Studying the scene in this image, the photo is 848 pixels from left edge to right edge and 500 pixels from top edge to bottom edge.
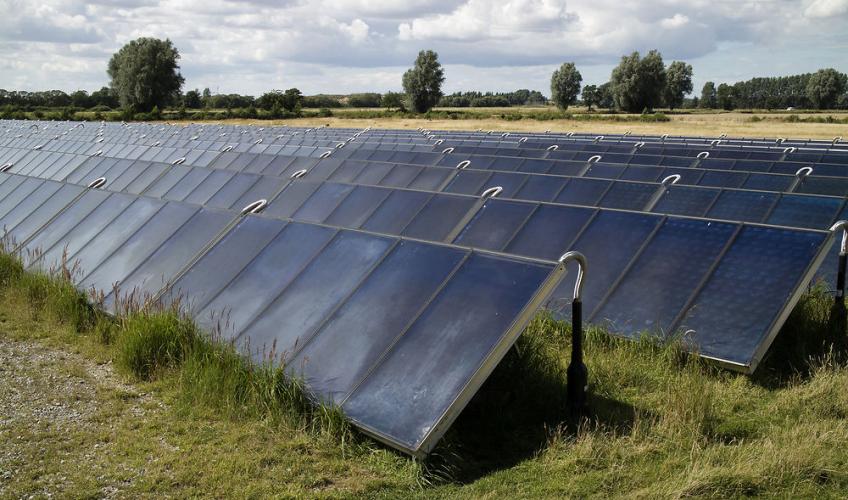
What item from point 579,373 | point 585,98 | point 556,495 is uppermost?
point 585,98

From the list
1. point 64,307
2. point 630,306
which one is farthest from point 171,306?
point 630,306

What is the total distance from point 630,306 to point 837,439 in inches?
111

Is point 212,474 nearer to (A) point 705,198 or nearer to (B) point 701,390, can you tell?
(B) point 701,390

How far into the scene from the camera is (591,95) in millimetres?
141500

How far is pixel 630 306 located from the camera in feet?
25.0

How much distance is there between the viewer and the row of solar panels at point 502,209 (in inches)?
320

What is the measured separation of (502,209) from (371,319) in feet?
14.9

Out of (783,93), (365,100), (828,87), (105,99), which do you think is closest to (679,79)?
(828,87)

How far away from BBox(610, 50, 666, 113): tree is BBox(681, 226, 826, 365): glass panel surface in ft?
357

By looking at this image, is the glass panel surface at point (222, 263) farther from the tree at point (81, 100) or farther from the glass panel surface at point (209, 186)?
the tree at point (81, 100)

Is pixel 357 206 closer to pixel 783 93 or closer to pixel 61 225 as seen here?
pixel 61 225

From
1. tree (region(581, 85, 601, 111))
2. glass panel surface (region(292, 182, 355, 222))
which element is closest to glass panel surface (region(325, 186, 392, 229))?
glass panel surface (region(292, 182, 355, 222))

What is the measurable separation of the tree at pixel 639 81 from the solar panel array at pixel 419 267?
10400cm

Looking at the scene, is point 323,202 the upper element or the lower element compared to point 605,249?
upper
